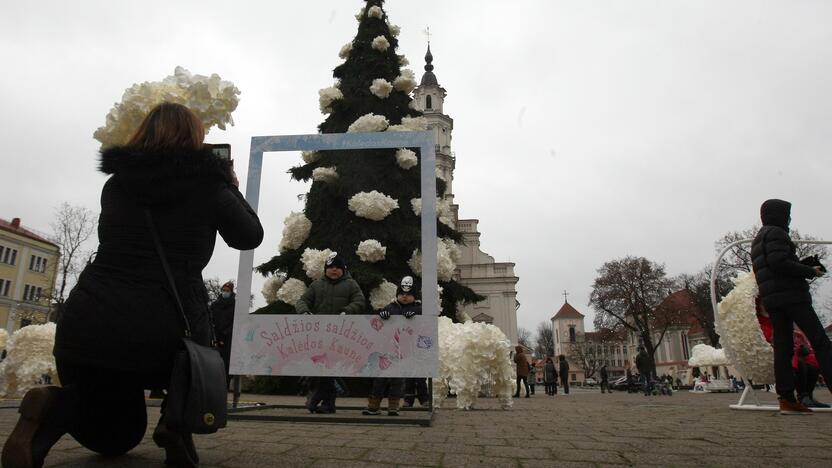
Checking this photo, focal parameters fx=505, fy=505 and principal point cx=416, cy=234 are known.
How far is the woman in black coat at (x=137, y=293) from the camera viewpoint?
1.90 meters

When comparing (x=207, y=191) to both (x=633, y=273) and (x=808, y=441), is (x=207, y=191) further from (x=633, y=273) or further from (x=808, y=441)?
(x=633, y=273)

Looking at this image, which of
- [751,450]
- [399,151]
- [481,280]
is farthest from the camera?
[481,280]

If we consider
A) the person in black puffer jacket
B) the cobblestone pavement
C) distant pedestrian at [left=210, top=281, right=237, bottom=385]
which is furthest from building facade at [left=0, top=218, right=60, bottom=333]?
the person in black puffer jacket

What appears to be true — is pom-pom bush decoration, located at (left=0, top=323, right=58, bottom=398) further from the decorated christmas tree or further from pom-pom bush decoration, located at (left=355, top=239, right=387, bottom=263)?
pom-pom bush decoration, located at (left=355, top=239, right=387, bottom=263)

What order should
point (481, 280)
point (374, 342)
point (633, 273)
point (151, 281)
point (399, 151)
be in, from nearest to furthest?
1. point (151, 281)
2. point (374, 342)
3. point (399, 151)
4. point (633, 273)
5. point (481, 280)

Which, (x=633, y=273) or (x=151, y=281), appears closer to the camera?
(x=151, y=281)

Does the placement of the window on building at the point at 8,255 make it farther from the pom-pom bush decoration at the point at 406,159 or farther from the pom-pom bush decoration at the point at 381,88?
the pom-pom bush decoration at the point at 406,159

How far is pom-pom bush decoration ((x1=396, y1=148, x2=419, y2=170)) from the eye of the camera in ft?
42.0

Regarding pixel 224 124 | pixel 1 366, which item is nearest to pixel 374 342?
pixel 224 124

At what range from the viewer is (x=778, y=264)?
16.3ft

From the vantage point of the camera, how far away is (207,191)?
2170 millimetres

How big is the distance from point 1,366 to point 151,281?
24.1 ft

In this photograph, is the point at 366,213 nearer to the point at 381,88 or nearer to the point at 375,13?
the point at 381,88

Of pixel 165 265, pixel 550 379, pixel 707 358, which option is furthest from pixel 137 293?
Answer: pixel 550 379
